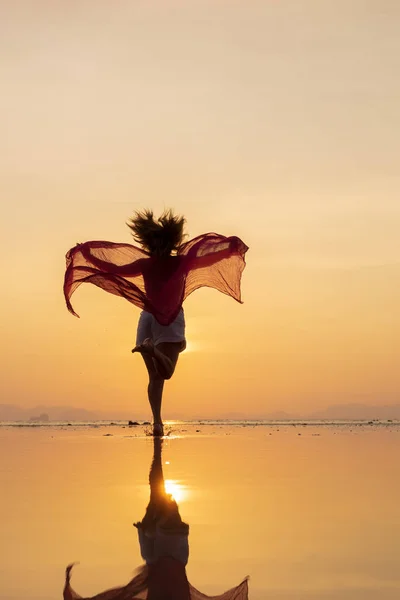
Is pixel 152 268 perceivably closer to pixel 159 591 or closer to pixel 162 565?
pixel 162 565

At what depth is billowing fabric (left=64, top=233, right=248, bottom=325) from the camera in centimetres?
1324

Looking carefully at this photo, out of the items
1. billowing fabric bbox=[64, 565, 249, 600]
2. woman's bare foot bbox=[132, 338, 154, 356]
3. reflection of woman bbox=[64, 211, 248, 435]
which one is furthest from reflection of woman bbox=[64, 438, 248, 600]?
reflection of woman bbox=[64, 211, 248, 435]

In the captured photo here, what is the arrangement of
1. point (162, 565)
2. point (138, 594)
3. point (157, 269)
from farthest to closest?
1. point (157, 269)
2. point (162, 565)
3. point (138, 594)

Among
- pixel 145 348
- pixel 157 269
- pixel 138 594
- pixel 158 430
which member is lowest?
pixel 138 594

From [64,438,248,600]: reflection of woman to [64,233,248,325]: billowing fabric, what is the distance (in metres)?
7.80

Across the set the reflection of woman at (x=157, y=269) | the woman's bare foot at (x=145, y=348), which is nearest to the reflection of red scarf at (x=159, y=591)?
the woman's bare foot at (x=145, y=348)

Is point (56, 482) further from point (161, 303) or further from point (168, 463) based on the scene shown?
point (161, 303)

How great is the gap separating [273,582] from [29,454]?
6883mm

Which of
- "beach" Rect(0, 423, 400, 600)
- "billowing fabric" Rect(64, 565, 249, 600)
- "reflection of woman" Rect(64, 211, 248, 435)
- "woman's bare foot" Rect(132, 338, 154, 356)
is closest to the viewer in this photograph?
"billowing fabric" Rect(64, 565, 249, 600)

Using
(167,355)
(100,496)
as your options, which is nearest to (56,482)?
(100,496)

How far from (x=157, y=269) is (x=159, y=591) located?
10312 millimetres

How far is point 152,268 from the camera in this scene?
43.7ft

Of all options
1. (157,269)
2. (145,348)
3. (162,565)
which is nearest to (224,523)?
(162,565)

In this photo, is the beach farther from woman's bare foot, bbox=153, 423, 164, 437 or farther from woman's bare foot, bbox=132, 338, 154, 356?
woman's bare foot, bbox=153, 423, 164, 437
